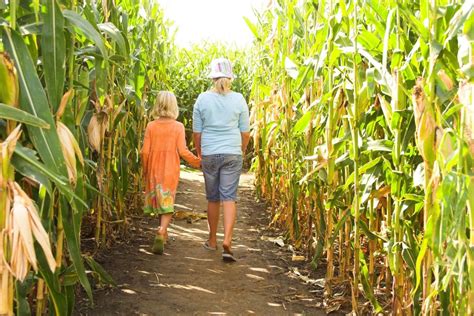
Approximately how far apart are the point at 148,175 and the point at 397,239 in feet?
9.59

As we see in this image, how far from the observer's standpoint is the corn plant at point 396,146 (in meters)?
2.31

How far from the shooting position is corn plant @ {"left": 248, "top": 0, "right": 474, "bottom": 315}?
231 centimetres

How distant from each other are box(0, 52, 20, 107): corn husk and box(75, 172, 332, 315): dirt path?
204 centimetres

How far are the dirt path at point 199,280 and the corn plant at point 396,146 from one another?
32cm

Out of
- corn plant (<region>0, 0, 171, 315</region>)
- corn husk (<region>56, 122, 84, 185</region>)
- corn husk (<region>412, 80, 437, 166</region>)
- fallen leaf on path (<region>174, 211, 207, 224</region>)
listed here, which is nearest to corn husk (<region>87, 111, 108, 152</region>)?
corn plant (<region>0, 0, 171, 315</region>)

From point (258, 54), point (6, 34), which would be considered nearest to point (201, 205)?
point (258, 54)

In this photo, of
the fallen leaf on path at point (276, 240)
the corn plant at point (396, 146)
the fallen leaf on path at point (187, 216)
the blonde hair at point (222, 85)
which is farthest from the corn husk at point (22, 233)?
the fallen leaf on path at point (187, 216)

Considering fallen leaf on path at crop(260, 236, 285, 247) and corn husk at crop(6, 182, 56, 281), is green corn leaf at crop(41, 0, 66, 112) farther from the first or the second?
fallen leaf on path at crop(260, 236, 285, 247)

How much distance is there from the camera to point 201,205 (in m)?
8.12

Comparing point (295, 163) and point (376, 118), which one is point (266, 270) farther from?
point (376, 118)

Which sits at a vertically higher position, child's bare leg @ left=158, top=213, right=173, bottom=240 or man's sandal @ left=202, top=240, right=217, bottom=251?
child's bare leg @ left=158, top=213, right=173, bottom=240

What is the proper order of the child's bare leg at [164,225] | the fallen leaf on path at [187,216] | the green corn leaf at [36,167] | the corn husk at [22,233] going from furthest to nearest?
1. the fallen leaf on path at [187,216]
2. the child's bare leg at [164,225]
3. the green corn leaf at [36,167]
4. the corn husk at [22,233]

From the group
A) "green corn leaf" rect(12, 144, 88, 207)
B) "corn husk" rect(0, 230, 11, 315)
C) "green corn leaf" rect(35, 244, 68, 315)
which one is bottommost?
"green corn leaf" rect(35, 244, 68, 315)

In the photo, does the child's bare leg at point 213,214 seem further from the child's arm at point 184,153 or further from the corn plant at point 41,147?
the corn plant at point 41,147
